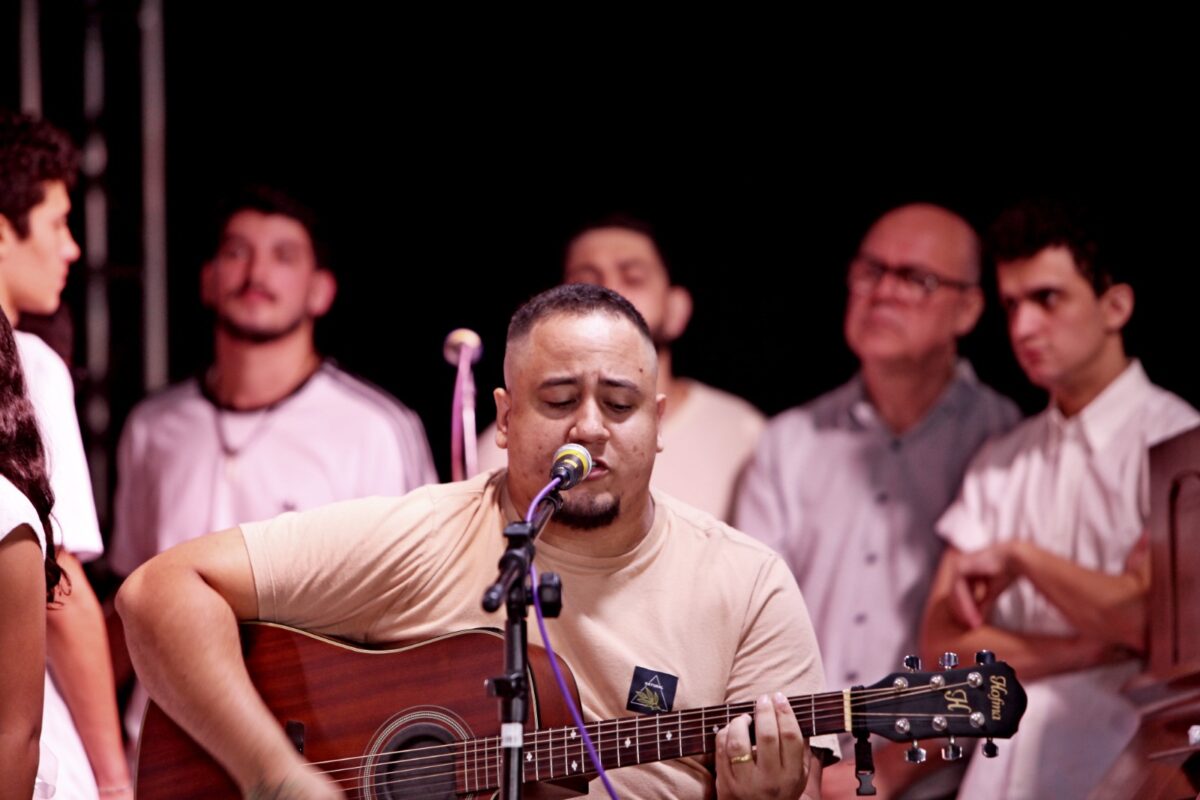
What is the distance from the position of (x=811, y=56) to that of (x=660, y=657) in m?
2.98

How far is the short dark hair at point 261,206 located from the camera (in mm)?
6031

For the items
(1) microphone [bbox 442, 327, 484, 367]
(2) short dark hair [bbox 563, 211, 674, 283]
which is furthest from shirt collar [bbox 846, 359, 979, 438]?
(1) microphone [bbox 442, 327, 484, 367]

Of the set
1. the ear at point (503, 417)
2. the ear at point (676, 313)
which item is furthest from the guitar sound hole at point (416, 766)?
the ear at point (676, 313)

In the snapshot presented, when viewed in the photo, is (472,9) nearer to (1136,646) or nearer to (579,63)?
(579,63)

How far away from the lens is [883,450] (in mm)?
5820

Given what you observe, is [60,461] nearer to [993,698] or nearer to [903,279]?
[993,698]

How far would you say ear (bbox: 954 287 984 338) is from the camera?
5.76m

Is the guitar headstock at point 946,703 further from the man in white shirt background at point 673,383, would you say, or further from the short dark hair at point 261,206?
the short dark hair at point 261,206

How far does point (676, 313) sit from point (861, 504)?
103 centimetres

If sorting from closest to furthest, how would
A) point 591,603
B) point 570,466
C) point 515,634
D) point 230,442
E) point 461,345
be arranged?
point 515,634
point 570,466
point 591,603
point 461,345
point 230,442

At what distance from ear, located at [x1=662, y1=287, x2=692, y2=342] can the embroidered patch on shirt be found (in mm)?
2439

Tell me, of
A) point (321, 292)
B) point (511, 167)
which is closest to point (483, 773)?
point (321, 292)

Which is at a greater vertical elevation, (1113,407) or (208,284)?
(208,284)

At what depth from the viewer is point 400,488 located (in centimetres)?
587
